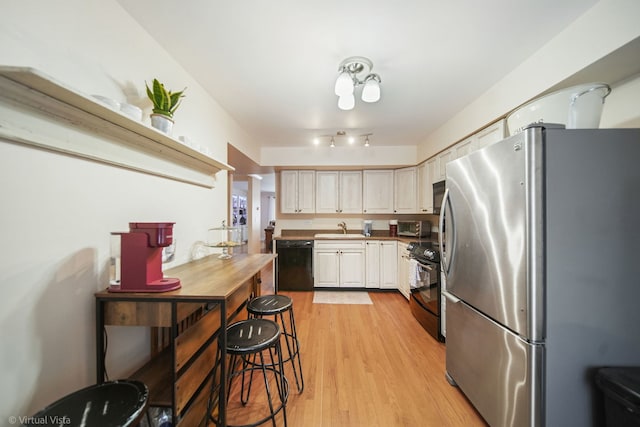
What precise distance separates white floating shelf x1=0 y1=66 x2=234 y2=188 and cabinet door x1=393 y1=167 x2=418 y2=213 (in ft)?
11.3

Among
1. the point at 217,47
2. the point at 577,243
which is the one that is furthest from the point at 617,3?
the point at 217,47

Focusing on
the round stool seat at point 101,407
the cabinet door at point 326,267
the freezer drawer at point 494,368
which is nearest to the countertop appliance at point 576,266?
the freezer drawer at point 494,368

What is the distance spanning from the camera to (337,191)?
165 inches

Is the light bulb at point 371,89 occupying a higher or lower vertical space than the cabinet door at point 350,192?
higher

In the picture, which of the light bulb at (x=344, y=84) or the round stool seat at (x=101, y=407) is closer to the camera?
the round stool seat at (x=101, y=407)

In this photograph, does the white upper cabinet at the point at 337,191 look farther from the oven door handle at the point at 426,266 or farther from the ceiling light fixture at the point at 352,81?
the ceiling light fixture at the point at 352,81

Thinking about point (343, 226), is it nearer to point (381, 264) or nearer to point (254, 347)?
point (381, 264)

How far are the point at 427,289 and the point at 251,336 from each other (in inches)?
80.1

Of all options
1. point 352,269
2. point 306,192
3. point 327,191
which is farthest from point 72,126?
point 352,269

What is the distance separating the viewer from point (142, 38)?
Answer: 1.43m

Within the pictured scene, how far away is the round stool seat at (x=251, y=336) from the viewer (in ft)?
3.94

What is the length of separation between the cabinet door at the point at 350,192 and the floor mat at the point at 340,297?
1.45 meters

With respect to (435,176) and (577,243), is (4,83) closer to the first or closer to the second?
(577,243)

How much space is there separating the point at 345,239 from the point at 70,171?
3332mm
